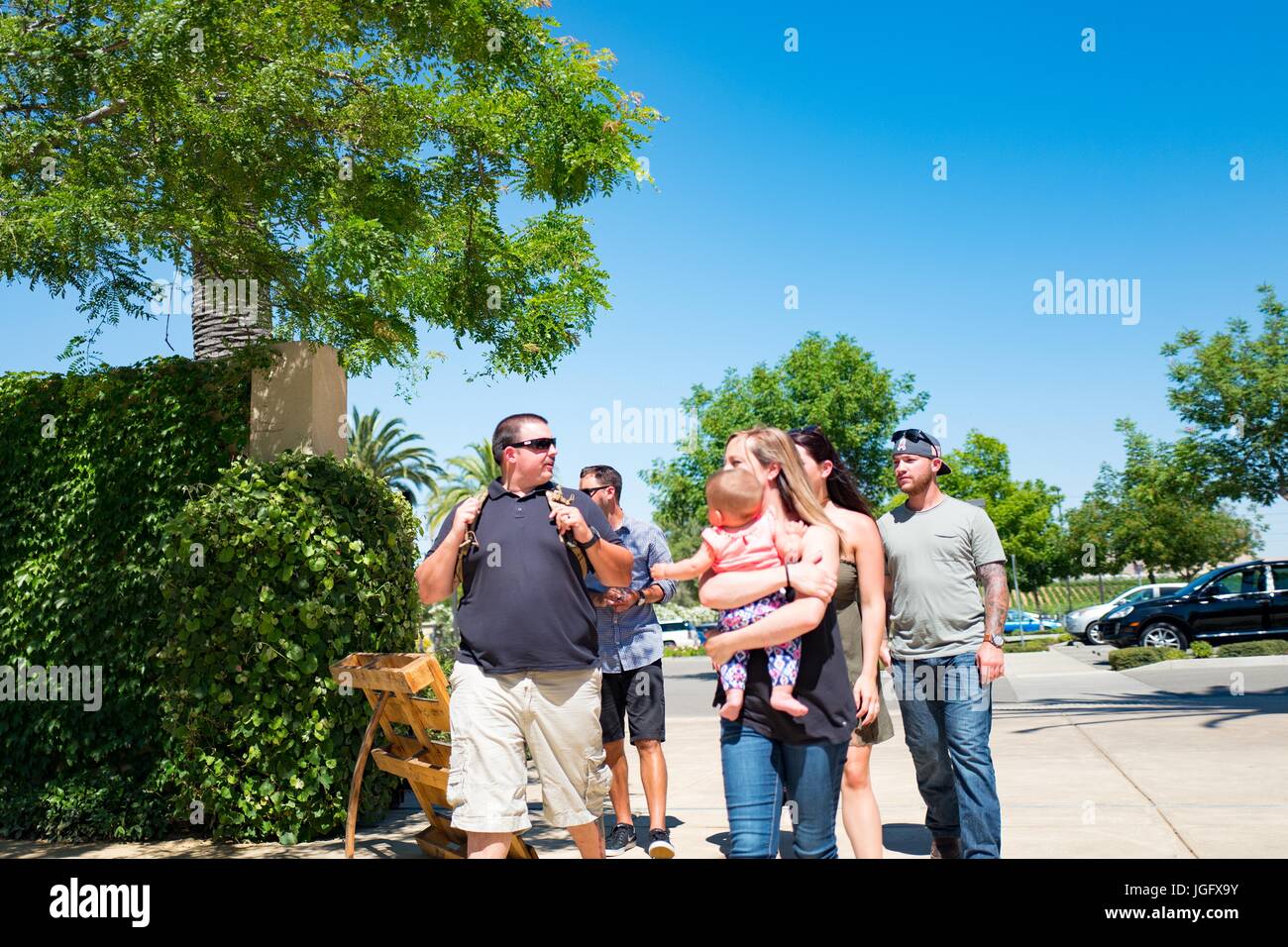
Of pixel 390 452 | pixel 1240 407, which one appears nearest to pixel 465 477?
pixel 390 452

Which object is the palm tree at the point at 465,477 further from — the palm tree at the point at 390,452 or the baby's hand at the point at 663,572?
the baby's hand at the point at 663,572

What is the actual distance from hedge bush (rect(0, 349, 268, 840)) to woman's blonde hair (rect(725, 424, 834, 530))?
15.0 feet

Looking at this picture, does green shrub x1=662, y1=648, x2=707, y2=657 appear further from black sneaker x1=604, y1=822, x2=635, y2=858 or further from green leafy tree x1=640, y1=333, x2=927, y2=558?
black sneaker x1=604, y1=822, x2=635, y2=858

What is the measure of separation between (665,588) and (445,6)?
495cm

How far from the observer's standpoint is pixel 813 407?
26141 mm

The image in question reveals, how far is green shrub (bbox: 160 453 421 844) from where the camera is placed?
255 inches

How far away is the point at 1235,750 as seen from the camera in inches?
339

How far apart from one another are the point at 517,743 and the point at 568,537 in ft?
2.81

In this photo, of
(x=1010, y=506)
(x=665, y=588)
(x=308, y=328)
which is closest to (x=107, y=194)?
(x=308, y=328)

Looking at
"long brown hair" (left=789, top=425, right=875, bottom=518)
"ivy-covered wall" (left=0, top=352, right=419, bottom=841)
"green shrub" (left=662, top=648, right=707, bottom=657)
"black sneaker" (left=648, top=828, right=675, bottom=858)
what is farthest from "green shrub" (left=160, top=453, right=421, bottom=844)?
"green shrub" (left=662, top=648, right=707, bottom=657)

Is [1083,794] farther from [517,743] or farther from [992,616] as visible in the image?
[517,743]

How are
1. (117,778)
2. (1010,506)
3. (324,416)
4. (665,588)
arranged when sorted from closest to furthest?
(665,588)
(117,778)
(324,416)
(1010,506)

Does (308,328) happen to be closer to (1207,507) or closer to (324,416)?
(324,416)
